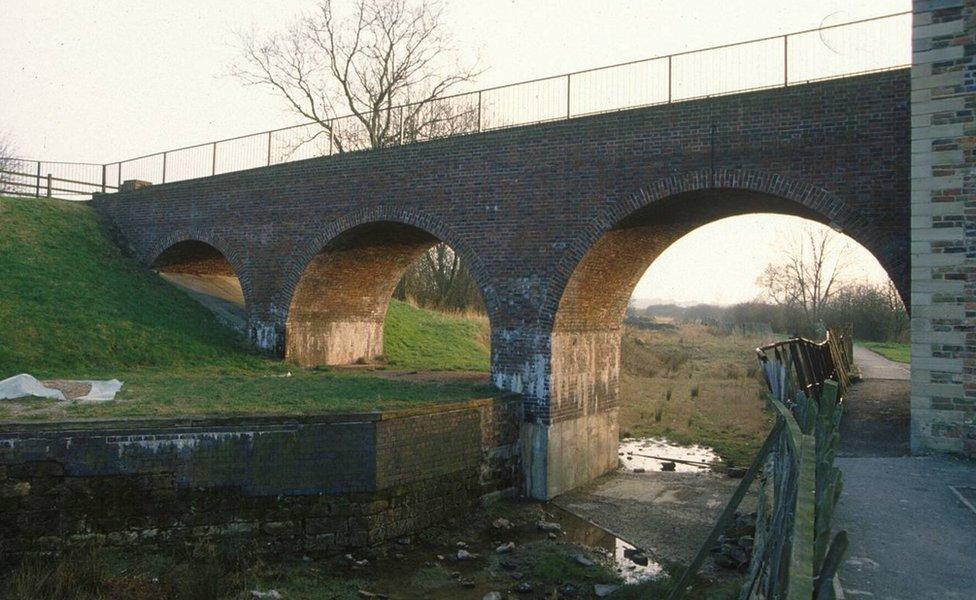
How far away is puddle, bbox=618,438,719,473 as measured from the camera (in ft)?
44.2

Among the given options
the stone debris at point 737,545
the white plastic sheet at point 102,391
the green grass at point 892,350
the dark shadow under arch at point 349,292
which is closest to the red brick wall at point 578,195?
the dark shadow under arch at point 349,292

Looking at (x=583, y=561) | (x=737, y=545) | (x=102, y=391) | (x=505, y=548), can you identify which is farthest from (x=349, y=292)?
(x=737, y=545)

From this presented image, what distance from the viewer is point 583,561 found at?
8859 millimetres

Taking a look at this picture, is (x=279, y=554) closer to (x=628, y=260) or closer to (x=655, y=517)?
(x=655, y=517)

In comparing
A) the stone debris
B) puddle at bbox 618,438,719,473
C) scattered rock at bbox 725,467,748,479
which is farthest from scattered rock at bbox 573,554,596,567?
scattered rock at bbox 725,467,748,479

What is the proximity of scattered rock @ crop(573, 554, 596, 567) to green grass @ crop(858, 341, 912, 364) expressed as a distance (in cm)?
1961

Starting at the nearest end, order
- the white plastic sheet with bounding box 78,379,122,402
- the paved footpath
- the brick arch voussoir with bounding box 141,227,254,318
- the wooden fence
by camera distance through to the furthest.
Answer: the wooden fence → the paved footpath → the white plastic sheet with bounding box 78,379,122,402 → the brick arch voussoir with bounding box 141,227,254,318

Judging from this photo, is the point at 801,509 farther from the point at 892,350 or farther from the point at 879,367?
the point at 892,350

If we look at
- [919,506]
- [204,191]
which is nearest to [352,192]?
[204,191]

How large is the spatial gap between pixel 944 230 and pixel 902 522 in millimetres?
4315

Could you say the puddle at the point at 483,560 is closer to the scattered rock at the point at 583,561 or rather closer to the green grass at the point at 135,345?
the scattered rock at the point at 583,561

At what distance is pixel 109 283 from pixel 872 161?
52.0 ft

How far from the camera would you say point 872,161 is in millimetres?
9133

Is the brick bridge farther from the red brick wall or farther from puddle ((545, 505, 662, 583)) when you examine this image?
puddle ((545, 505, 662, 583))
